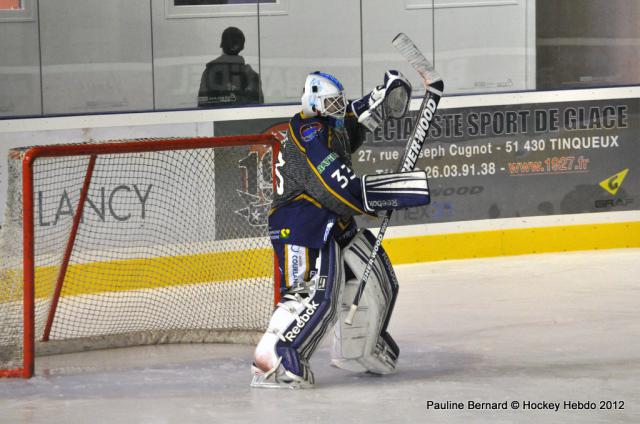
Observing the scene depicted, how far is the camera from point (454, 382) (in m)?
5.33

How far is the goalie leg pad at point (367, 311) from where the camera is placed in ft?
17.6

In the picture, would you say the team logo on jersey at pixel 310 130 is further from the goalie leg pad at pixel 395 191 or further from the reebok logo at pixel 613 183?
the reebok logo at pixel 613 183

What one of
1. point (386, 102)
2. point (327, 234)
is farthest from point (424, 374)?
point (386, 102)

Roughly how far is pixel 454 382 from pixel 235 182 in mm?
2274


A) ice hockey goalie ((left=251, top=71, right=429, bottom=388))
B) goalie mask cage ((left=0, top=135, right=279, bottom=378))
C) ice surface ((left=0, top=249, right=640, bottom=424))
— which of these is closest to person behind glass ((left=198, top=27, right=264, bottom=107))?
goalie mask cage ((left=0, top=135, right=279, bottom=378))

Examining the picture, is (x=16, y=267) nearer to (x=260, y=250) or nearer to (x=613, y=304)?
(x=260, y=250)

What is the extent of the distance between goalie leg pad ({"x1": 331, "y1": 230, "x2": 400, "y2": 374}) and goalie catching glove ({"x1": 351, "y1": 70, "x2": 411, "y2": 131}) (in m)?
0.46

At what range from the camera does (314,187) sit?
5.18 meters

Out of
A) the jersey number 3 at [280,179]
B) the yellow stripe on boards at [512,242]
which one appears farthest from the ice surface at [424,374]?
the yellow stripe on boards at [512,242]

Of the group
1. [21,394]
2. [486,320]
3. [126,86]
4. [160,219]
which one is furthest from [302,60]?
[21,394]

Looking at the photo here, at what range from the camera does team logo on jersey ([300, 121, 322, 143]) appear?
5.16 m

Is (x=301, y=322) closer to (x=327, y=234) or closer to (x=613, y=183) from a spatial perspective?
(x=327, y=234)

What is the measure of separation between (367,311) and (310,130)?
0.75 metres

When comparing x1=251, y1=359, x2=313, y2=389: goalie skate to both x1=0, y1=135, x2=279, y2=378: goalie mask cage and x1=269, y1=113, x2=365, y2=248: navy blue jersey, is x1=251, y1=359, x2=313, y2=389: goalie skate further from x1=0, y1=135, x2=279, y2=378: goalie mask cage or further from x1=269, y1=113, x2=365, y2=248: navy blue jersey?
x1=0, y1=135, x2=279, y2=378: goalie mask cage
